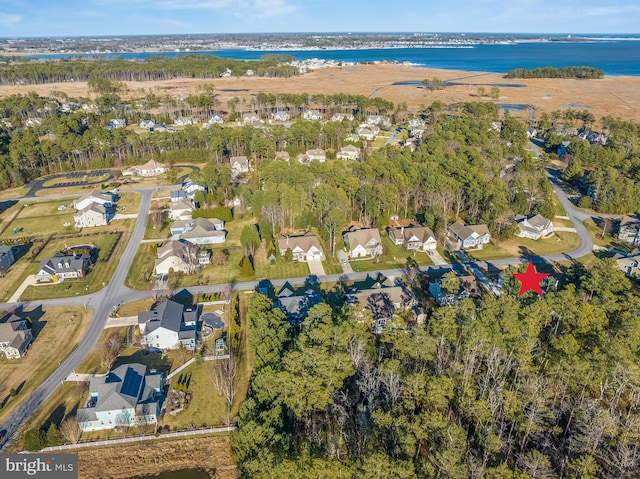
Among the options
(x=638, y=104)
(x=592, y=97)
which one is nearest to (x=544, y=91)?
(x=592, y=97)

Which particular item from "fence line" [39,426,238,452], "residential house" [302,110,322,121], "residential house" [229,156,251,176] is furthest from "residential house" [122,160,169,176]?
"fence line" [39,426,238,452]

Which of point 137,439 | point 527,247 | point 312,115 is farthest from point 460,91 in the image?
point 137,439

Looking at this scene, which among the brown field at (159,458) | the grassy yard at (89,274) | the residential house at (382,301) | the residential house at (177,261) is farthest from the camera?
the residential house at (177,261)

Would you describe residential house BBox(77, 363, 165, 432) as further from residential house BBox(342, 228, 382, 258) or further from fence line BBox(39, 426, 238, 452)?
residential house BBox(342, 228, 382, 258)

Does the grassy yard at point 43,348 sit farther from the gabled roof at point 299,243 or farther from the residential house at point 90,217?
the gabled roof at point 299,243

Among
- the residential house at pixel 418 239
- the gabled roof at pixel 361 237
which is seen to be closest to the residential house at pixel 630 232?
the residential house at pixel 418 239
